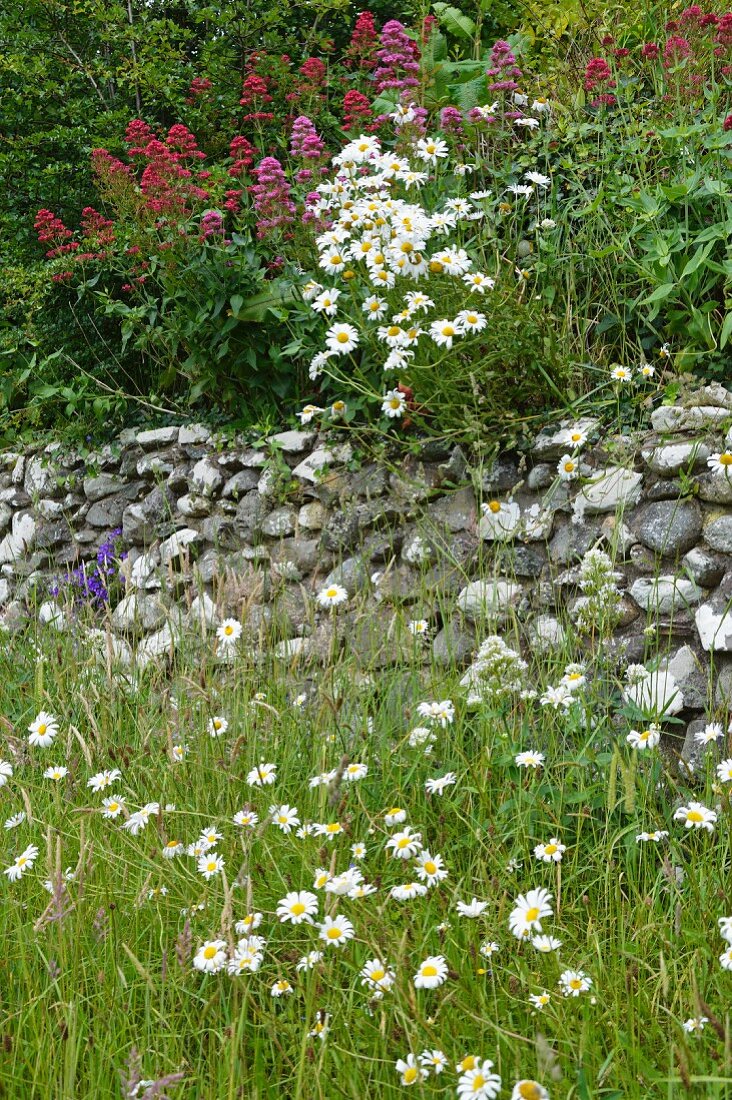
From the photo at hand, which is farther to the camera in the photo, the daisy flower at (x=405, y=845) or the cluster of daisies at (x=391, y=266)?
the cluster of daisies at (x=391, y=266)

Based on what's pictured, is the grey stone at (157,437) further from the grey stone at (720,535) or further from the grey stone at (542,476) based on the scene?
the grey stone at (720,535)

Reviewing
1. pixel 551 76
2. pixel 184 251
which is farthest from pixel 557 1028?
pixel 551 76

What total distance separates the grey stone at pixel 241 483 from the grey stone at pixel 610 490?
1509mm

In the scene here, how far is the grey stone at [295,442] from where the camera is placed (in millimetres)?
4062

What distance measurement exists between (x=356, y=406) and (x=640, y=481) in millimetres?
1180

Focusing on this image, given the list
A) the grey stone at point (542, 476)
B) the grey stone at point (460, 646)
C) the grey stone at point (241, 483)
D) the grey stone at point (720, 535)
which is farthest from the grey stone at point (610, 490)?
the grey stone at point (241, 483)

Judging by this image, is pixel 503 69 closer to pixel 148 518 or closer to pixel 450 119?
pixel 450 119

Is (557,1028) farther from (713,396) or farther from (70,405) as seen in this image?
(70,405)

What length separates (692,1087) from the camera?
1.40 metres

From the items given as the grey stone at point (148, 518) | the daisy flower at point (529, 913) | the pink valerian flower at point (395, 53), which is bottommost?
the grey stone at point (148, 518)

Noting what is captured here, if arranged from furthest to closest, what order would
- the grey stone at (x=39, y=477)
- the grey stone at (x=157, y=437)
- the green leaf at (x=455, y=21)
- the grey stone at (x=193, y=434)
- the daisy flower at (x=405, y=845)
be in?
the green leaf at (x=455, y=21) → the grey stone at (x=39, y=477) → the grey stone at (x=157, y=437) → the grey stone at (x=193, y=434) → the daisy flower at (x=405, y=845)

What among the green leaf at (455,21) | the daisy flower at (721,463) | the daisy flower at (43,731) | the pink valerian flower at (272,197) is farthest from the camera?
the green leaf at (455,21)

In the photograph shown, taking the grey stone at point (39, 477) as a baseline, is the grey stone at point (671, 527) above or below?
above

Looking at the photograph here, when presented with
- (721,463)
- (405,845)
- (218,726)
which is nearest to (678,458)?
(721,463)
